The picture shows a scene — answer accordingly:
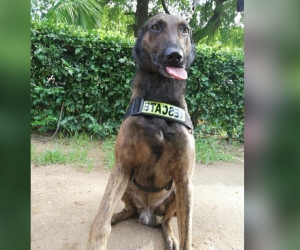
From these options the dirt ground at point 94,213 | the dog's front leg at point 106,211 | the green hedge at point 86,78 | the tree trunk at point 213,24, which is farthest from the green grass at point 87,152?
the tree trunk at point 213,24

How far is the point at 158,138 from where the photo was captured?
173cm

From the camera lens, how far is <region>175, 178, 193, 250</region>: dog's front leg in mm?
1714

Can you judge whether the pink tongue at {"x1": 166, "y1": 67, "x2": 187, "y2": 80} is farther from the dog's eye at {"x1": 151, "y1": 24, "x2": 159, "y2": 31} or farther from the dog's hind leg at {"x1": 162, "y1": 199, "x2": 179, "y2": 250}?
the dog's hind leg at {"x1": 162, "y1": 199, "x2": 179, "y2": 250}

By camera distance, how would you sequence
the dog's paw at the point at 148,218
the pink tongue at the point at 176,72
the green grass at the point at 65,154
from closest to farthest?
the pink tongue at the point at 176,72
the dog's paw at the point at 148,218
the green grass at the point at 65,154

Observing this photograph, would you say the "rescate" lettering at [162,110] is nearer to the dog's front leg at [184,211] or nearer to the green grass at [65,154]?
the dog's front leg at [184,211]

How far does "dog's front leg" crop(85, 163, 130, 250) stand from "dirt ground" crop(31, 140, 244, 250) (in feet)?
1.21

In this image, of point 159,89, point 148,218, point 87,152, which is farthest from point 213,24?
point 148,218

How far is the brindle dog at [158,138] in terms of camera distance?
1713 millimetres

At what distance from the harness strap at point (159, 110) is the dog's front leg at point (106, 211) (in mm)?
395

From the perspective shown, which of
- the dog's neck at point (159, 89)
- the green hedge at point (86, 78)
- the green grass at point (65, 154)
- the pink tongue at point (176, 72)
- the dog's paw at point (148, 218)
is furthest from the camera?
the green hedge at point (86, 78)

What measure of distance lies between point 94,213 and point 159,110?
4.12 feet

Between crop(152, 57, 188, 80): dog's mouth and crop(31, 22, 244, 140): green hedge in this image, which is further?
crop(31, 22, 244, 140): green hedge

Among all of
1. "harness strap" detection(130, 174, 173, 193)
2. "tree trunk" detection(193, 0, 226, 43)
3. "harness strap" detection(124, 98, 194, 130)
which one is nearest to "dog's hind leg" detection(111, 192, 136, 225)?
"harness strap" detection(130, 174, 173, 193)

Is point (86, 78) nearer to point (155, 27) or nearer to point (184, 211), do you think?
point (155, 27)
